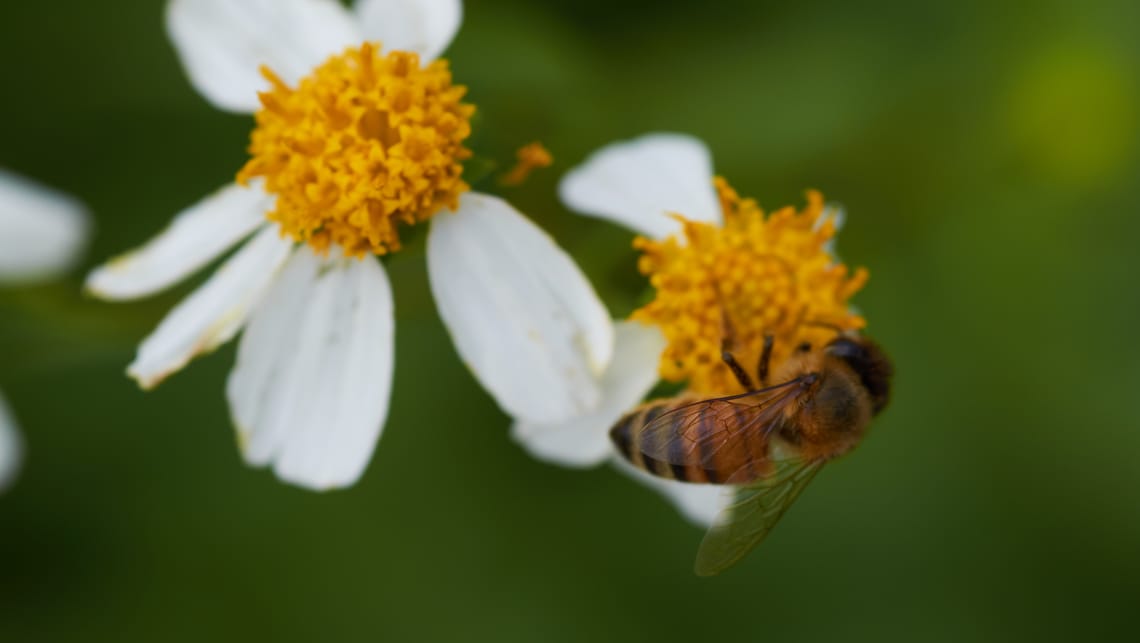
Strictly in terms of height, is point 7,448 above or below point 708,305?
above

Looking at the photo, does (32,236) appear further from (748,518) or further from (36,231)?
(748,518)

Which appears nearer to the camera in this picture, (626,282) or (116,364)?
(626,282)

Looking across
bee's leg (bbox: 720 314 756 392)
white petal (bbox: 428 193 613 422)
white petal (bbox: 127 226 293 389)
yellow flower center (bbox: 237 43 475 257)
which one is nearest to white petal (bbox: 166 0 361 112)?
yellow flower center (bbox: 237 43 475 257)

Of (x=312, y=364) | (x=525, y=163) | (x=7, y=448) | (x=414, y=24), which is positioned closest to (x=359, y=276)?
(x=312, y=364)

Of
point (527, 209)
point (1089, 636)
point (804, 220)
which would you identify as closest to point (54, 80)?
point (527, 209)

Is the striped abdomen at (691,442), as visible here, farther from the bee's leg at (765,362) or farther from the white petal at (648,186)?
the white petal at (648,186)

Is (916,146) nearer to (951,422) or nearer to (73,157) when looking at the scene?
(951,422)
